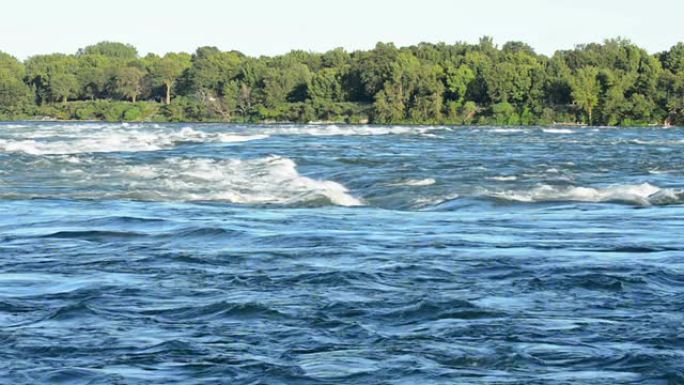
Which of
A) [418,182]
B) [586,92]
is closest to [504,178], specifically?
[418,182]

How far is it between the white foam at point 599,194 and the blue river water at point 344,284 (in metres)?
0.06

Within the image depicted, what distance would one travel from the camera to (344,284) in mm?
10883

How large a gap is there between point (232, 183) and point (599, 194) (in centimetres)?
710

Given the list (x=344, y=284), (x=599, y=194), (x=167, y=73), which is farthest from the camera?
(x=167, y=73)

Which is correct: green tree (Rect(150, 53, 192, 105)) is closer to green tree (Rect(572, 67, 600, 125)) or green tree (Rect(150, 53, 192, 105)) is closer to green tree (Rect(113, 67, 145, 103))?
green tree (Rect(113, 67, 145, 103))

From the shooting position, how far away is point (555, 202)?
1947 centimetres

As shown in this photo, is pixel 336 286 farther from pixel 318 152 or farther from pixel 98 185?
pixel 318 152

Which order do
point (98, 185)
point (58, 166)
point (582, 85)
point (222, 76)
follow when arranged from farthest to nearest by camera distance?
1. point (222, 76)
2. point (582, 85)
3. point (58, 166)
4. point (98, 185)

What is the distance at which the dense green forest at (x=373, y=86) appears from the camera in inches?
4754

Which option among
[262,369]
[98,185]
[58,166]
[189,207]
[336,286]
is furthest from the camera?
[58,166]

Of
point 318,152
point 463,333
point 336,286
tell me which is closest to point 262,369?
point 463,333

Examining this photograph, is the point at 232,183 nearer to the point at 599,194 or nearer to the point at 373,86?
the point at 599,194

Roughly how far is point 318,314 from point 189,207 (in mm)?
9463

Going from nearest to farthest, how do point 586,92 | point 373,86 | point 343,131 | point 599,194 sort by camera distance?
point 599,194 < point 343,131 < point 586,92 < point 373,86
